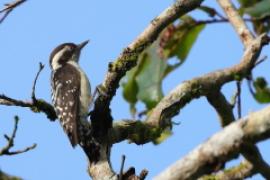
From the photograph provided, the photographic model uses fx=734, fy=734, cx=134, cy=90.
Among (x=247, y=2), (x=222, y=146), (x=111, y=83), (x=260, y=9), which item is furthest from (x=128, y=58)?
(x=222, y=146)

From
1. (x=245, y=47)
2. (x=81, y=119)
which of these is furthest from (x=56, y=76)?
(x=245, y=47)

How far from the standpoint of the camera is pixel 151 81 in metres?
4.53

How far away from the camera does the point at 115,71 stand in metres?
4.98

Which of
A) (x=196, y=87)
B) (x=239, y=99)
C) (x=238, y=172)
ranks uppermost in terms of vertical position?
(x=196, y=87)

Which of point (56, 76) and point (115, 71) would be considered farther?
point (56, 76)

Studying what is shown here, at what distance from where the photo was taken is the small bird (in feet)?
21.5

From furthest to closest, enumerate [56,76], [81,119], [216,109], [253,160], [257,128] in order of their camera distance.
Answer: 1. [56,76]
2. [81,119]
3. [216,109]
4. [253,160]
5. [257,128]

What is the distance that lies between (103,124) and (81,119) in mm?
1488

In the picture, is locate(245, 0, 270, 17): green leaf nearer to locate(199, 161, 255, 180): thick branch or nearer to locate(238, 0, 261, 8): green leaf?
locate(238, 0, 261, 8): green leaf

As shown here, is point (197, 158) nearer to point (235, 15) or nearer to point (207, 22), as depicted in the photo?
point (207, 22)

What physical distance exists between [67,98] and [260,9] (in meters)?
3.41

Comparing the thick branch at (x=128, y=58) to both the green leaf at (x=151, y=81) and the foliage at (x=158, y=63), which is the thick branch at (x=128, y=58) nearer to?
the foliage at (x=158, y=63)

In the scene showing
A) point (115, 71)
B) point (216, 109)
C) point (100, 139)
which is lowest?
point (216, 109)

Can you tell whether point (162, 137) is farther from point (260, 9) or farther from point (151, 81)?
point (260, 9)
